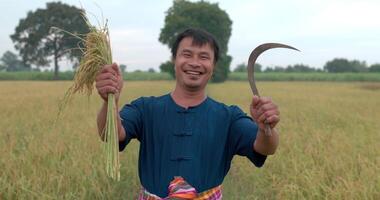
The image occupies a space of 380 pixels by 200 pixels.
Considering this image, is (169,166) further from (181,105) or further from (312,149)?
(312,149)

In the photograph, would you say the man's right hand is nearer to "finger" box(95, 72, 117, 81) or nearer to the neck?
"finger" box(95, 72, 117, 81)

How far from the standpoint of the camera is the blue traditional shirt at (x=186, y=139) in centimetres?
211

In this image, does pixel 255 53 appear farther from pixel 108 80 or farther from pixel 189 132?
pixel 108 80

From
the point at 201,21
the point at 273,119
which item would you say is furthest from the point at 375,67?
the point at 273,119

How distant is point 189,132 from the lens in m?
2.12

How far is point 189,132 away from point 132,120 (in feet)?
0.94

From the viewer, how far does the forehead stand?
221cm

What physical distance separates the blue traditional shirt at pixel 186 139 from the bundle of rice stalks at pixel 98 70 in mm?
149

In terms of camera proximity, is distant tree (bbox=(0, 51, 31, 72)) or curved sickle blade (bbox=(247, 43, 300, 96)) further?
distant tree (bbox=(0, 51, 31, 72))

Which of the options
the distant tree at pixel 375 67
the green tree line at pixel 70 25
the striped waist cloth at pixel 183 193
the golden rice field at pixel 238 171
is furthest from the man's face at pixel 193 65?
the distant tree at pixel 375 67

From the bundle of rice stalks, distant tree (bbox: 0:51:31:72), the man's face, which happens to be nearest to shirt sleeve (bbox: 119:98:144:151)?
the bundle of rice stalks

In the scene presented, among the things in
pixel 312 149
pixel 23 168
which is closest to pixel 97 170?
pixel 23 168

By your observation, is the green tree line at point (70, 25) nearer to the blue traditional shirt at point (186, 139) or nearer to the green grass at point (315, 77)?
the green grass at point (315, 77)

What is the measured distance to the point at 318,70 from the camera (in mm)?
78438
